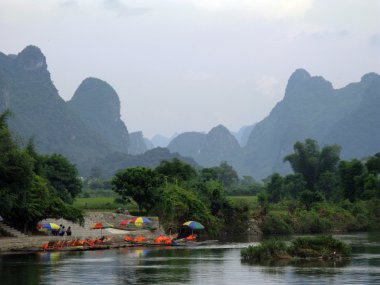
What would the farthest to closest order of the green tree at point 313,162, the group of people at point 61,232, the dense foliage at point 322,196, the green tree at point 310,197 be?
the green tree at point 313,162 → the green tree at point 310,197 → the dense foliage at point 322,196 → the group of people at point 61,232

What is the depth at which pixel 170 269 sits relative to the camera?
100ft

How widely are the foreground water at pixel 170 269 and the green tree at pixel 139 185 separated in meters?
17.6

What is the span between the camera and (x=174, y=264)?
1296 inches

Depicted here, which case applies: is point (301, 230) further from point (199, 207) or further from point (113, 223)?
point (113, 223)

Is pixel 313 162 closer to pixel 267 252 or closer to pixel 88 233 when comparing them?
pixel 88 233

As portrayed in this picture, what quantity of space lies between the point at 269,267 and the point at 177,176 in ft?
111

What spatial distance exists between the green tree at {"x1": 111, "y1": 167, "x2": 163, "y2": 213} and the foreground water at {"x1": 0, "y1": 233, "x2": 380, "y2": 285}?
57.6ft

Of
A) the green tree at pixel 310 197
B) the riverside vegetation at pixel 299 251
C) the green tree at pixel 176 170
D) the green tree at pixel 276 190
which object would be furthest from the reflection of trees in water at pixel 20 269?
the green tree at pixel 276 190

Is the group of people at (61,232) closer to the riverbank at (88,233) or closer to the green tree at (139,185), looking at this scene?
the riverbank at (88,233)

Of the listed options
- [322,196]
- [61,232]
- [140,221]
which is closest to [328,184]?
[322,196]

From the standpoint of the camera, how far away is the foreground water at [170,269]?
26453 millimetres

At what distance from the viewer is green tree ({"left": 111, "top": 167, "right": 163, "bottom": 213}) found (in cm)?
5744

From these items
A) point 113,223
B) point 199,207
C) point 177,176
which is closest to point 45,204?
point 113,223

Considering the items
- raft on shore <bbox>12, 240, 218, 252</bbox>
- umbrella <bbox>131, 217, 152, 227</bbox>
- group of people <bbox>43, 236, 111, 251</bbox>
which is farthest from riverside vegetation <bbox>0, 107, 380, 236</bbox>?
umbrella <bbox>131, 217, 152, 227</bbox>
